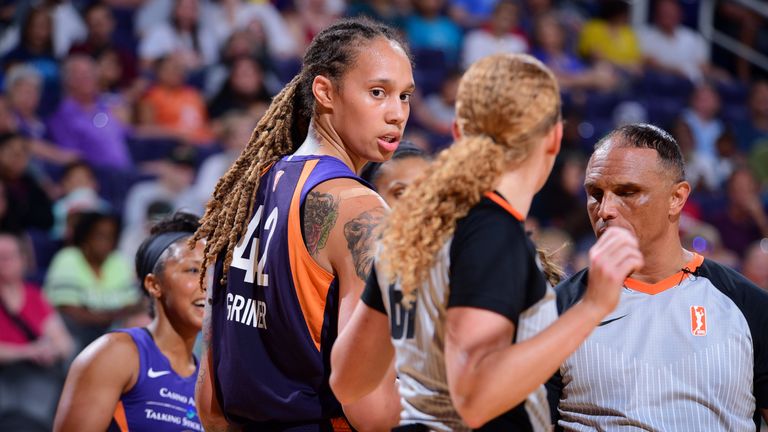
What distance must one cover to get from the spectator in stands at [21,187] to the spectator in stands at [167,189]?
0.68m

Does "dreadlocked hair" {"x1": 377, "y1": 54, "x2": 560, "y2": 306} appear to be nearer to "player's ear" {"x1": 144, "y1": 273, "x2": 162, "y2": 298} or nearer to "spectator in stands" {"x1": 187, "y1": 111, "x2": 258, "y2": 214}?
"player's ear" {"x1": 144, "y1": 273, "x2": 162, "y2": 298}

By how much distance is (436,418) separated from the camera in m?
2.32

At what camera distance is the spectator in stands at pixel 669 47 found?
41.2ft

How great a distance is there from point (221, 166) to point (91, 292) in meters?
1.80

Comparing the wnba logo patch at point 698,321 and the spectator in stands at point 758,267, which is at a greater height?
the wnba logo patch at point 698,321

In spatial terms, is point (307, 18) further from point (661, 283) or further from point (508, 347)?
point (508, 347)

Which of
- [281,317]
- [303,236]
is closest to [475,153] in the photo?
[303,236]

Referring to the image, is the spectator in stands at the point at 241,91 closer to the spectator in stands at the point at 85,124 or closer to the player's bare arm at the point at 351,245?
the spectator in stands at the point at 85,124

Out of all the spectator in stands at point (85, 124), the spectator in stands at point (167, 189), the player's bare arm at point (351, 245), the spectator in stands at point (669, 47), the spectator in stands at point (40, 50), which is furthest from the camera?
the spectator in stands at point (669, 47)

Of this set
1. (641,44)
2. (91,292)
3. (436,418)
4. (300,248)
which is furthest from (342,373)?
(641,44)

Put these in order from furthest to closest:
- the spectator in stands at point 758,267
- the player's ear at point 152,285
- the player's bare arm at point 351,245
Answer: the spectator in stands at point 758,267, the player's ear at point 152,285, the player's bare arm at point 351,245

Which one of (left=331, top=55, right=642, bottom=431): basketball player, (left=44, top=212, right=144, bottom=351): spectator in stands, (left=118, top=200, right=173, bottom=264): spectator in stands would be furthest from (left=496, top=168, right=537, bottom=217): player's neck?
(left=118, top=200, right=173, bottom=264): spectator in stands

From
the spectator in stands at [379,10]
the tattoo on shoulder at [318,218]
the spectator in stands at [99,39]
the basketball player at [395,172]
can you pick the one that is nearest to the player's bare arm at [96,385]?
the basketball player at [395,172]

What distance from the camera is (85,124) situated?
27.7 ft
